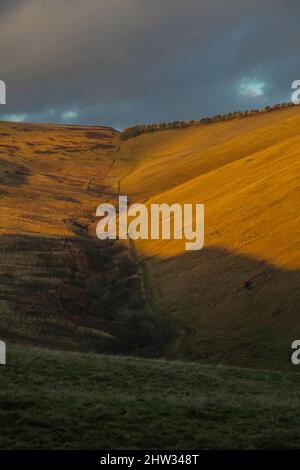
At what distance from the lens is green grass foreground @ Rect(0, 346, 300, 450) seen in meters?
15.9

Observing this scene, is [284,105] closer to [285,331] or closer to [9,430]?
[285,331]

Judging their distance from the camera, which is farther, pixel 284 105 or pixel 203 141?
pixel 284 105

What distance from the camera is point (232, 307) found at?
1797 inches

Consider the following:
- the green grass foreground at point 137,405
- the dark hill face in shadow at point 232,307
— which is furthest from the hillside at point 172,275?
the green grass foreground at point 137,405

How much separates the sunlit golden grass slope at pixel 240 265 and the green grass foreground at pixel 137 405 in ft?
39.1

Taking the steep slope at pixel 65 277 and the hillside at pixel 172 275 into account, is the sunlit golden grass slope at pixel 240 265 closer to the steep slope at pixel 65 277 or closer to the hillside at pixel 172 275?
the hillside at pixel 172 275

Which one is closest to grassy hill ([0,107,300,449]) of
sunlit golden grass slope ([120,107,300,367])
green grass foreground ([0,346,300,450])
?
green grass foreground ([0,346,300,450])

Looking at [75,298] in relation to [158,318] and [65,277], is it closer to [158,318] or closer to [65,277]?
[65,277]

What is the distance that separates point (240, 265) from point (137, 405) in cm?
3593

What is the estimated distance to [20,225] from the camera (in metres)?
87.2

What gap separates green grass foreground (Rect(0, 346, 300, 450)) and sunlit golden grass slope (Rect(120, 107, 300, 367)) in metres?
11.9

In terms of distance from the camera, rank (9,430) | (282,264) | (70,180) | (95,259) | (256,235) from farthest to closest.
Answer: (70,180)
(95,259)
(256,235)
(282,264)
(9,430)
